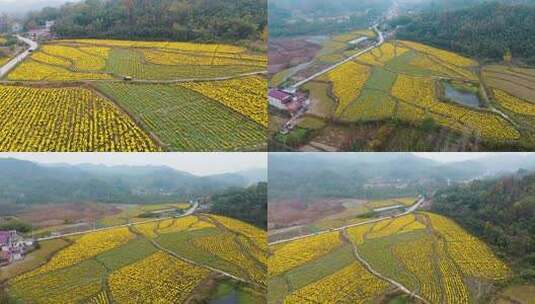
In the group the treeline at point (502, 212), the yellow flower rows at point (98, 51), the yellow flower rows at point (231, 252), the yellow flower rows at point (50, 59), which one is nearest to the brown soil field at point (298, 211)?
the yellow flower rows at point (231, 252)

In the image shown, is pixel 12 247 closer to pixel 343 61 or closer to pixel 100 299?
pixel 100 299

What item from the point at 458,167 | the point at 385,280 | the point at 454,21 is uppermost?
the point at 454,21

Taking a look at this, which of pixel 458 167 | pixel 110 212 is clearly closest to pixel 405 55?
pixel 458 167

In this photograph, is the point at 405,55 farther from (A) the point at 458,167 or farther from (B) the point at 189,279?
(B) the point at 189,279

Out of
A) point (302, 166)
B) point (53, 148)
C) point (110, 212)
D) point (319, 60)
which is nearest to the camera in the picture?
point (53, 148)

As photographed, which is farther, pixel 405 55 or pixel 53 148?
pixel 405 55

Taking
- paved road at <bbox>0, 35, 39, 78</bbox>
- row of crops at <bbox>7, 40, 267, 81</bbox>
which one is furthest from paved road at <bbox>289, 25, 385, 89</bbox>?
paved road at <bbox>0, 35, 39, 78</bbox>
